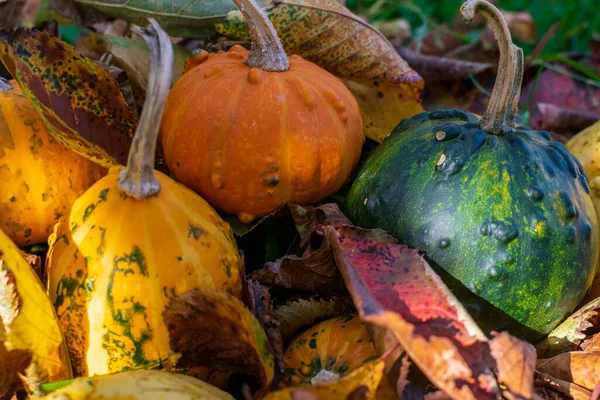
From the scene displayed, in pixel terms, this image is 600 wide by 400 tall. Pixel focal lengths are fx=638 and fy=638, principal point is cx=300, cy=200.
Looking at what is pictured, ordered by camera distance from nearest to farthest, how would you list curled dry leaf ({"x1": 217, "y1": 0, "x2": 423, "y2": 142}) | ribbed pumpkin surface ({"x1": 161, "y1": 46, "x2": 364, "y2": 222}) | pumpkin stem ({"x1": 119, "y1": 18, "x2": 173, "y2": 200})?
pumpkin stem ({"x1": 119, "y1": 18, "x2": 173, "y2": 200})
ribbed pumpkin surface ({"x1": 161, "y1": 46, "x2": 364, "y2": 222})
curled dry leaf ({"x1": 217, "y1": 0, "x2": 423, "y2": 142})

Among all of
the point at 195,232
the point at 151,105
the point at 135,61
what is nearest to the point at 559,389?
the point at 195,232

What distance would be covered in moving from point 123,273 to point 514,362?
684 millimetres

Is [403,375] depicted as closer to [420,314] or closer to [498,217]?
[420,314]

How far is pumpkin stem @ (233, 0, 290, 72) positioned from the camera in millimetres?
1467

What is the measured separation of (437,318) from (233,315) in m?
0.36

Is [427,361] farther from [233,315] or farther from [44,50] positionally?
[44,50]

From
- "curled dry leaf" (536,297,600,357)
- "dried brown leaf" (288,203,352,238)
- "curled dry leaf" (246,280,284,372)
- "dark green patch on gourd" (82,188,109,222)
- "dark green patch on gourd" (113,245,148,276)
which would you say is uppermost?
"dark green patch on gourd" (82,188,109,222)

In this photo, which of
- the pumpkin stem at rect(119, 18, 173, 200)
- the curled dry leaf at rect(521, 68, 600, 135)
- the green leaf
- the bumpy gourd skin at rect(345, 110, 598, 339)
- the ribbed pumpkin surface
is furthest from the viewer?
the curled dry leaf at rect(521, 68, 600, 135)

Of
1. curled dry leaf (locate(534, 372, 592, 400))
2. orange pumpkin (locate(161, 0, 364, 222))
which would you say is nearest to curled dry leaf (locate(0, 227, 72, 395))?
orange pumpkin (locate(161, 0, 364, 222))

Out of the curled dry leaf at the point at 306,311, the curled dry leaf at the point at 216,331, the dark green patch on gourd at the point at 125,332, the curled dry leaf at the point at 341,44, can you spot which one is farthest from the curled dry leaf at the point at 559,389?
the curled dry leaf at the point at 341,44

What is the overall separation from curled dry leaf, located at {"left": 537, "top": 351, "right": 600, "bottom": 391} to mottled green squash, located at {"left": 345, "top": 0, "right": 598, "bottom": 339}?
3.3 inches

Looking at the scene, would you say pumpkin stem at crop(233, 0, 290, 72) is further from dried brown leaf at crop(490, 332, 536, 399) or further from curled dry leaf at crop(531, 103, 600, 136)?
curled dry leaf at crop(531, 103, 600, 136)

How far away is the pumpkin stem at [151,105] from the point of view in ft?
3.17

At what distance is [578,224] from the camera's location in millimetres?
1388
